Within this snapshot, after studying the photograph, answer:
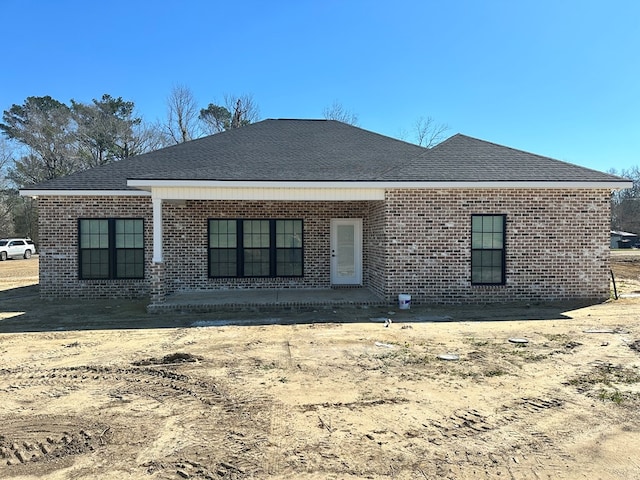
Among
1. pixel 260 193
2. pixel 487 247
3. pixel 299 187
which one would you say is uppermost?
pixel 299 187

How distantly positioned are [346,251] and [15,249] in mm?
28187

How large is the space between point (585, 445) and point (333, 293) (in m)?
8.34

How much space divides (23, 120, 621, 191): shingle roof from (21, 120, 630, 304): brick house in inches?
2.3

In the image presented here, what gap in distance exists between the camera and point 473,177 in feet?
35.8

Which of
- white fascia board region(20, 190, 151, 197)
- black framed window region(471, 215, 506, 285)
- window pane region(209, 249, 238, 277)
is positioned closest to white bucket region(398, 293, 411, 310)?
black framed window region(471, 215, 506, 285)

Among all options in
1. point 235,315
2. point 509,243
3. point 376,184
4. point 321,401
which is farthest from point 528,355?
point 235,315

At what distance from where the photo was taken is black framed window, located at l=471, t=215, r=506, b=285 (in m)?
11.2

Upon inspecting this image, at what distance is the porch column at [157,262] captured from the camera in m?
10.5

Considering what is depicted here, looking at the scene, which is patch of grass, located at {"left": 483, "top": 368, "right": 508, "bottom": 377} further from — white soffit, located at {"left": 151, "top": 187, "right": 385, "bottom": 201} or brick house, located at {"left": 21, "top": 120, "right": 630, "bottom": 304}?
white soffit, located at {"left": 151, "top": 187, "right": 385, "bottom": 201}

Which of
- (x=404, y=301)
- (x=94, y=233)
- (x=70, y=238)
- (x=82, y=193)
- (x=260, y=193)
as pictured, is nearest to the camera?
(x=404, y=301)

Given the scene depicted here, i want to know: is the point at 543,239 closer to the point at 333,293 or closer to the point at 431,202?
the point at 431,202

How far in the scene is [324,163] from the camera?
11953 millimetres

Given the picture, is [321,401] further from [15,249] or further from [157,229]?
[15,249]

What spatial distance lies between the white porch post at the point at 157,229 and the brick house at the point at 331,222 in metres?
0.04
